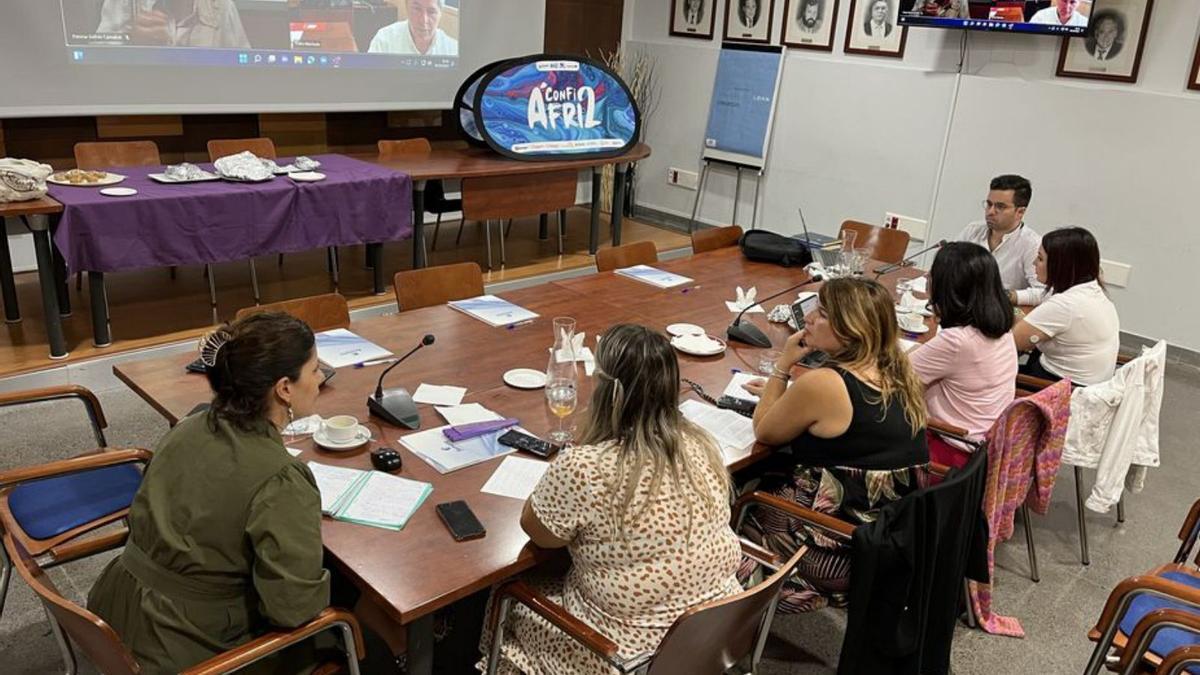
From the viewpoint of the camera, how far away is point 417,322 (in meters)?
3.03

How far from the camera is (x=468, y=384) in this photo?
2574mm

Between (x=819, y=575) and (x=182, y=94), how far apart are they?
4.57 meters

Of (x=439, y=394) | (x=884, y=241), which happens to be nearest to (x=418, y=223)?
(x=884, y=241)

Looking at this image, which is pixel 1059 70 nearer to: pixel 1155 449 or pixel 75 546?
pixel 1155 449

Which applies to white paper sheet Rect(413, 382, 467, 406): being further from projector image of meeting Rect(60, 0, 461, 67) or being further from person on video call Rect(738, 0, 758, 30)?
person on video call Rect(738, 0, 758, 30)

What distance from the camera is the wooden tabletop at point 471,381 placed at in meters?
1.73

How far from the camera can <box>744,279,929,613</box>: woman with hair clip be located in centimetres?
223

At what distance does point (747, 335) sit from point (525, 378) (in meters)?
0.89

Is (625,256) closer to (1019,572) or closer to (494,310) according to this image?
(494,310)

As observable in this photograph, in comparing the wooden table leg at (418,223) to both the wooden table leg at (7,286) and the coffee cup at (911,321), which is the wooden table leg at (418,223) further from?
the coffee cup at (911,321)

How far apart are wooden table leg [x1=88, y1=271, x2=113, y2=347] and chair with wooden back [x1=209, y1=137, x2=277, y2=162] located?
1223 mm

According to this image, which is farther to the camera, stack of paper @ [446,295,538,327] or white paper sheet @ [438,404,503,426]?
stack of paper @ [446,295,538,327]

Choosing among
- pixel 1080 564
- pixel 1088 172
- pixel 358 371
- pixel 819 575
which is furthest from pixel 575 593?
pixel 1088 172

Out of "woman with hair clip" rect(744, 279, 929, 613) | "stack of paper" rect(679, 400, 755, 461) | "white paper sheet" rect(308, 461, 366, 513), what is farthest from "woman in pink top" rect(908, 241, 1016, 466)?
"white paper sheet" rect(308, 461, 366, 513)
